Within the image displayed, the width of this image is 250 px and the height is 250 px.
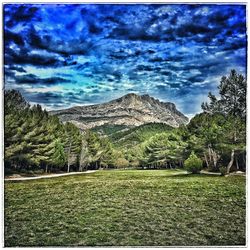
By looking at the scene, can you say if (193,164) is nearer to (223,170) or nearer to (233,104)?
(223,170)

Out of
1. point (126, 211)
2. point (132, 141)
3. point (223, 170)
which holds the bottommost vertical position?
point (126, 211)

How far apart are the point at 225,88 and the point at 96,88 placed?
6.32 feet

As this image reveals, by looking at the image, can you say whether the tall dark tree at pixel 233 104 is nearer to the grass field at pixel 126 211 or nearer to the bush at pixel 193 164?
the bush at pixel 193 164

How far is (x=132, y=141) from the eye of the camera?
6.01m

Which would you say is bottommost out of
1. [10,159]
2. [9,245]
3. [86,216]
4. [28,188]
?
[9,245]

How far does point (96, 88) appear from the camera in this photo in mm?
5648

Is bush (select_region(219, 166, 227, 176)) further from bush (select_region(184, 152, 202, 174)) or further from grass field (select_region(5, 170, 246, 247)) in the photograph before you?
bush (select_region(184, 152, 202, 174))

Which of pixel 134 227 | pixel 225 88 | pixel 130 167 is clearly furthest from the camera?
pixel 130 167

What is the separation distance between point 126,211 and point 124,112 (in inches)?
60.2

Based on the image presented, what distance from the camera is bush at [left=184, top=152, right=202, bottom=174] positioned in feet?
18.6

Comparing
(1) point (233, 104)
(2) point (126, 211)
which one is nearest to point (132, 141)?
(2) point (126, 211)

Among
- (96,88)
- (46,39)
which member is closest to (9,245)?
(96,88)

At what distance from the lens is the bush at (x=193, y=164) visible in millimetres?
5684

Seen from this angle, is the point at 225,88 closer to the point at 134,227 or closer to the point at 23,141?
the point at 134,227
